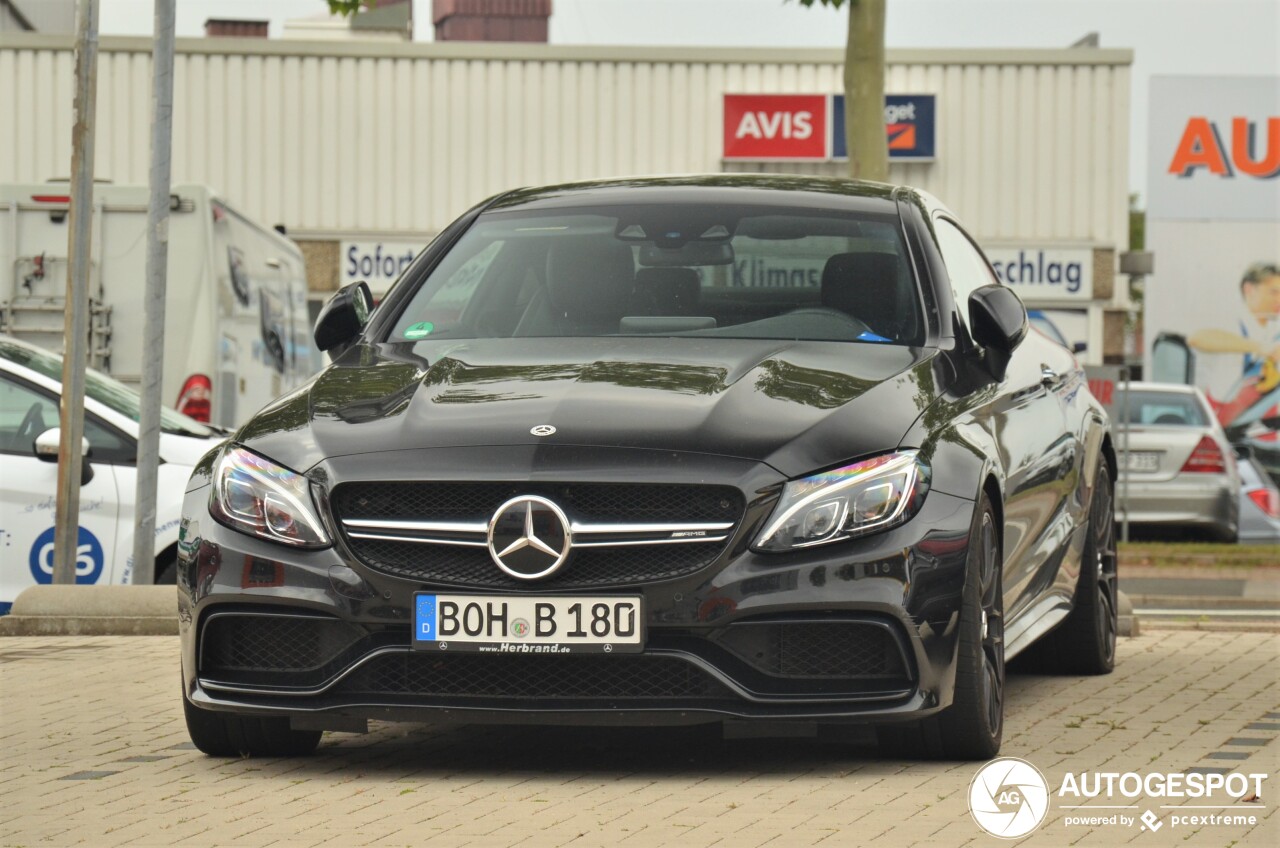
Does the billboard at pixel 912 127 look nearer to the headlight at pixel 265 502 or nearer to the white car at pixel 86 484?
the white car at pixel 86 484

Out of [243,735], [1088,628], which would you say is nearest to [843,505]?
[243,735]

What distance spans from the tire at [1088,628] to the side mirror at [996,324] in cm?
158

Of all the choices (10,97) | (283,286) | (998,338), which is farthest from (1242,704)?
(10,97)

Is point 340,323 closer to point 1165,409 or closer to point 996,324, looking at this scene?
point 996,324

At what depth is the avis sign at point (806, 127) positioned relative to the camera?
96.3 ft

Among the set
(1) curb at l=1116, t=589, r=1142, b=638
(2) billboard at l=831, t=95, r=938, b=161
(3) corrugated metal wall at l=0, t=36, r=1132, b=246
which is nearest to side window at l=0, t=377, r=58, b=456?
(1) curb at l=1116, t=589, r=1142, b=638

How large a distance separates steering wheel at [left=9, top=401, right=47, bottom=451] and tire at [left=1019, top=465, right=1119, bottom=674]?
4.87 m

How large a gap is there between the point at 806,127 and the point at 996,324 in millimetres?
23771

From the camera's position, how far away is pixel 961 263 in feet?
22.1

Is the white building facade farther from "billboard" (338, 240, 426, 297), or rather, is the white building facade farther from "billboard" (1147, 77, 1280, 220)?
"billboard" (1147, 77, 1280, 220)

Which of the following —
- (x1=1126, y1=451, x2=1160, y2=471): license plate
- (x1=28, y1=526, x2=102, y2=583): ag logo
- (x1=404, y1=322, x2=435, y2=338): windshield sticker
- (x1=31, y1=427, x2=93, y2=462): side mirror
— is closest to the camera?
(x1=404, y1=322, x2=435, y2=338): windshield sticker

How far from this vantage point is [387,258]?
29797mm

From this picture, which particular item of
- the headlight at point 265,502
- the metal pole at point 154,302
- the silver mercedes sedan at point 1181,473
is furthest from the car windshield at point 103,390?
the silver mercedes sedan at point 1181,473

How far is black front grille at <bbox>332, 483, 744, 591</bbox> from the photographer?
15.8ft
